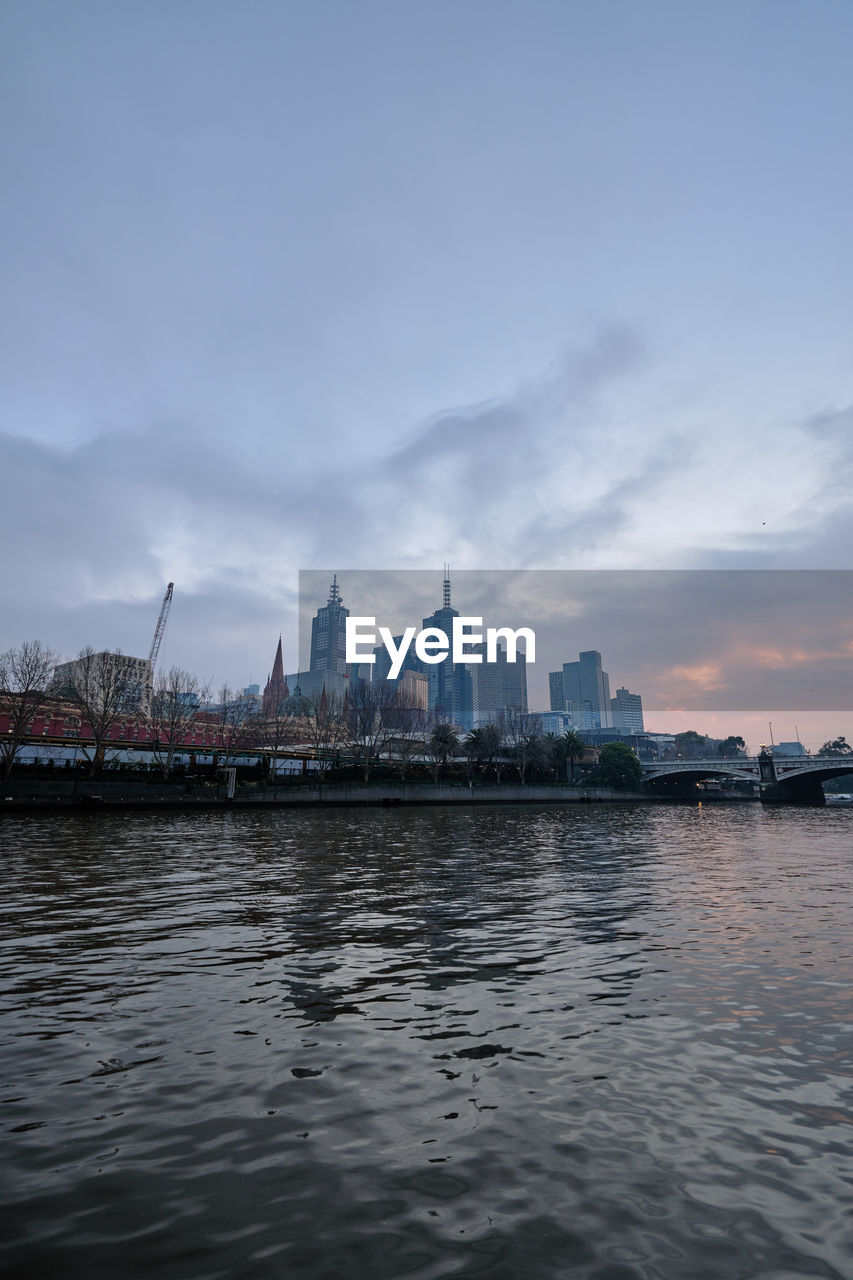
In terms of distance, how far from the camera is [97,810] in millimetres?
62812

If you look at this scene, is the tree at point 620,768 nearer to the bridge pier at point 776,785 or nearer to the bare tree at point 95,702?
the bridge pier at point 776,785

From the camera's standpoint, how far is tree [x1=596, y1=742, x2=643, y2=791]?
444 feet

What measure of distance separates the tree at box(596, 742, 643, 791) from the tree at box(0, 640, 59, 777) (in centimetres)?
9673

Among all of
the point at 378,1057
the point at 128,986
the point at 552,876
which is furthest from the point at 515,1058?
the point at 552,876

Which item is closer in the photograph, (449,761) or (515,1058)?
(515,1058)

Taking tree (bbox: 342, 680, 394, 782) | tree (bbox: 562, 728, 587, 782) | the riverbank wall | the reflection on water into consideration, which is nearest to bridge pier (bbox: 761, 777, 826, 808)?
the riverbank wall

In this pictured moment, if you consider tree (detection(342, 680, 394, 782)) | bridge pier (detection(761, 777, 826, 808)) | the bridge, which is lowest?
bridge pier (detection(761, 777, 826, 808))

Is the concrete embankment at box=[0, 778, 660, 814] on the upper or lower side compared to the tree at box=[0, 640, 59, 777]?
lower

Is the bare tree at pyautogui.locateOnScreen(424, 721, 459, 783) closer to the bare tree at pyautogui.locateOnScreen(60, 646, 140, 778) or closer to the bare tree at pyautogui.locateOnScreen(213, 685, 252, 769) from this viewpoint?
the bare tree at pyautogui.locateOnScreen(213, 685, 252, 769)

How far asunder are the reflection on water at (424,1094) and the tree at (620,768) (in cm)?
12414

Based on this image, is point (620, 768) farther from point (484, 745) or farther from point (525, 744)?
point (484, 745)

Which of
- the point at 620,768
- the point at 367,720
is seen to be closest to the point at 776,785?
the point at 620,768

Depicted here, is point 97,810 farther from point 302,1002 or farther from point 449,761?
point 449,761

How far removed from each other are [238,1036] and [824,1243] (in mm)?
6022
